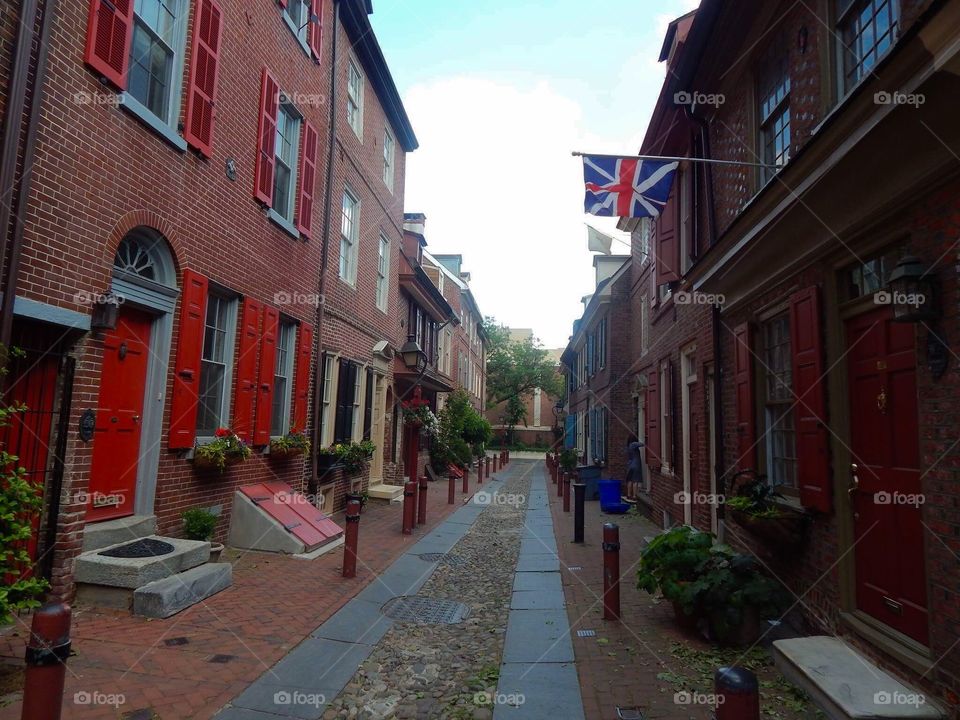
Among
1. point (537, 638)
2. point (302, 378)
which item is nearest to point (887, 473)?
point (537, 638)

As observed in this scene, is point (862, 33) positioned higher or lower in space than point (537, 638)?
higher

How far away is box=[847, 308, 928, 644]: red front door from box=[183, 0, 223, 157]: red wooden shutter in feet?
22.5

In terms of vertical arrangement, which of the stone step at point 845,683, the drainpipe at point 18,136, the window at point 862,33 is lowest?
the stone step at point 845,683

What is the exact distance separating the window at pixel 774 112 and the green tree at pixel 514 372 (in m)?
45.7

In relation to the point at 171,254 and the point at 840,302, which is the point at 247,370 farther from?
the point at 840,302

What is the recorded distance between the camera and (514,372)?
5281 cm

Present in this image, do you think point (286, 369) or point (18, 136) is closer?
point (18, 136)

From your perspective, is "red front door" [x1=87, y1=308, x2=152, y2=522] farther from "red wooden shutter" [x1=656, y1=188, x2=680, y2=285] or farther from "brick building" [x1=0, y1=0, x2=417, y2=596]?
"red wooden shutter" [x1=656, y1=188, x2=680, y2=285]

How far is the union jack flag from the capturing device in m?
7.91

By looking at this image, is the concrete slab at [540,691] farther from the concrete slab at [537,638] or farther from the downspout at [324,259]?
the downspout at [324,259]

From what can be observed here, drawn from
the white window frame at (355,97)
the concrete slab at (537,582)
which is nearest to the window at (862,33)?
the concrete slab at (537,582)

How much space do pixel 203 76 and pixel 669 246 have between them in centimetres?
730

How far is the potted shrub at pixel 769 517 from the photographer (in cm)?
525

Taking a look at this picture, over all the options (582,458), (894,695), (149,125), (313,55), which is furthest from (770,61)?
(582,458)
